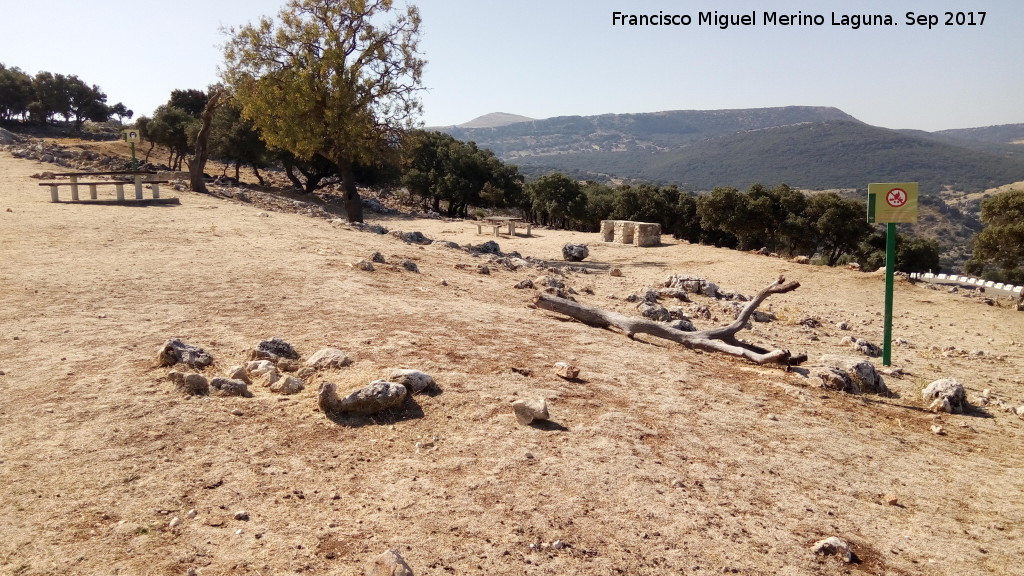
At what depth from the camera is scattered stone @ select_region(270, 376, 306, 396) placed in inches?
212

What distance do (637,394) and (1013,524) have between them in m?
2.76

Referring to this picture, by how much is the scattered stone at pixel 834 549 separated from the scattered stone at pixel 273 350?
4.50m

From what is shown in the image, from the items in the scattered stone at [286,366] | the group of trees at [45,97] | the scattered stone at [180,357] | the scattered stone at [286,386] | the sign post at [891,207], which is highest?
the group of trees at [45,97]

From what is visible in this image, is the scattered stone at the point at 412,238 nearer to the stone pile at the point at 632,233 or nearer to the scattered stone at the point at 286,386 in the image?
the stone pile at the point at 632,233

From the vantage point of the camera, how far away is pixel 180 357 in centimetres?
564

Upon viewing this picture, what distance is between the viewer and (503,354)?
6652 mm

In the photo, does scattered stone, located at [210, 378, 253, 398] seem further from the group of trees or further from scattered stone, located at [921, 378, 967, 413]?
the group of trees

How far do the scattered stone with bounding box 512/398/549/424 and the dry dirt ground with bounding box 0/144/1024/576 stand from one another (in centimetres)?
11

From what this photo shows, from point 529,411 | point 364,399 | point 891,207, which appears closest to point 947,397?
point 891,207

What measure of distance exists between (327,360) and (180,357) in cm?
121

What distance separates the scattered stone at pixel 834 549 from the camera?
3734mm

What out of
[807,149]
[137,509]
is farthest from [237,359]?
[807,149]

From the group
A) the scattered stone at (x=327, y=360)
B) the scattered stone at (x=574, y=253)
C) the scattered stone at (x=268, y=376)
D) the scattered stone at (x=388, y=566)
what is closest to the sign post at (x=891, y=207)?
the scattered stone at (x=327, y=360)

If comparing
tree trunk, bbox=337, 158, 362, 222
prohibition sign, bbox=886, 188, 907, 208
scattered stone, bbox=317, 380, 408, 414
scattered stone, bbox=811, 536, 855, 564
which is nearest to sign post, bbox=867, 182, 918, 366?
prohibition sign, bbox=886, 188, 907, 208
